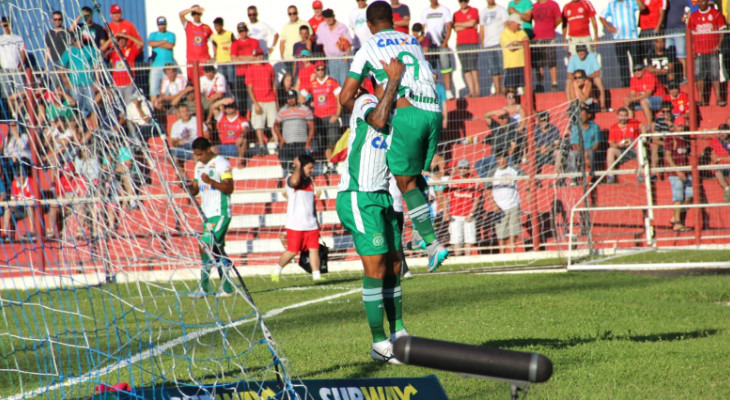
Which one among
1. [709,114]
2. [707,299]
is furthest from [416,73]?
[709,114]

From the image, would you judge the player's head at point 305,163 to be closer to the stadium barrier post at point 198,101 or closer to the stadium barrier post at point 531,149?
the stadium barrier post at point 198,101

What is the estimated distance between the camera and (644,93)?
1552cm

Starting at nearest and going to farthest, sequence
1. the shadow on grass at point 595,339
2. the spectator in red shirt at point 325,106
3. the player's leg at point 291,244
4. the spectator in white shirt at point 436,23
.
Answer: the shadow on grass at point 595,339
the player's leg at point 291,244
the spectator in red shirt at point 325,106
the spectator in white shirt at point 436,23

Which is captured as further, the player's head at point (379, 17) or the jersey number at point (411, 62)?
the player's head at point (379, 17)

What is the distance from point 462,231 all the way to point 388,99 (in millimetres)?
9775

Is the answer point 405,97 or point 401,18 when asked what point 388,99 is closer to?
point 405,97

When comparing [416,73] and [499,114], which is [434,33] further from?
[416,73]

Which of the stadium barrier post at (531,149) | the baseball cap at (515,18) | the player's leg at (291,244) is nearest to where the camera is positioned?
the player's leg at (291,244)

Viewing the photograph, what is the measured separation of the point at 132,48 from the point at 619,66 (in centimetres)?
1034

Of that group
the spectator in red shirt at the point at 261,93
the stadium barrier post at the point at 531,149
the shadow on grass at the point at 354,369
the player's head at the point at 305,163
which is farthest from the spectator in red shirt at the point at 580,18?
the shadow on grass at the point at 354,369

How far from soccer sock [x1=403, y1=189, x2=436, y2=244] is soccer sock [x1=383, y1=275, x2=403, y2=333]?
0.44 m

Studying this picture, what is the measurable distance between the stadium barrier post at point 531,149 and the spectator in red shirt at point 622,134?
56.2 inches

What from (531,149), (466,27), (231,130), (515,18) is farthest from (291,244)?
(515,18)

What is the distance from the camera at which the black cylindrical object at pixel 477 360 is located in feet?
9.04
